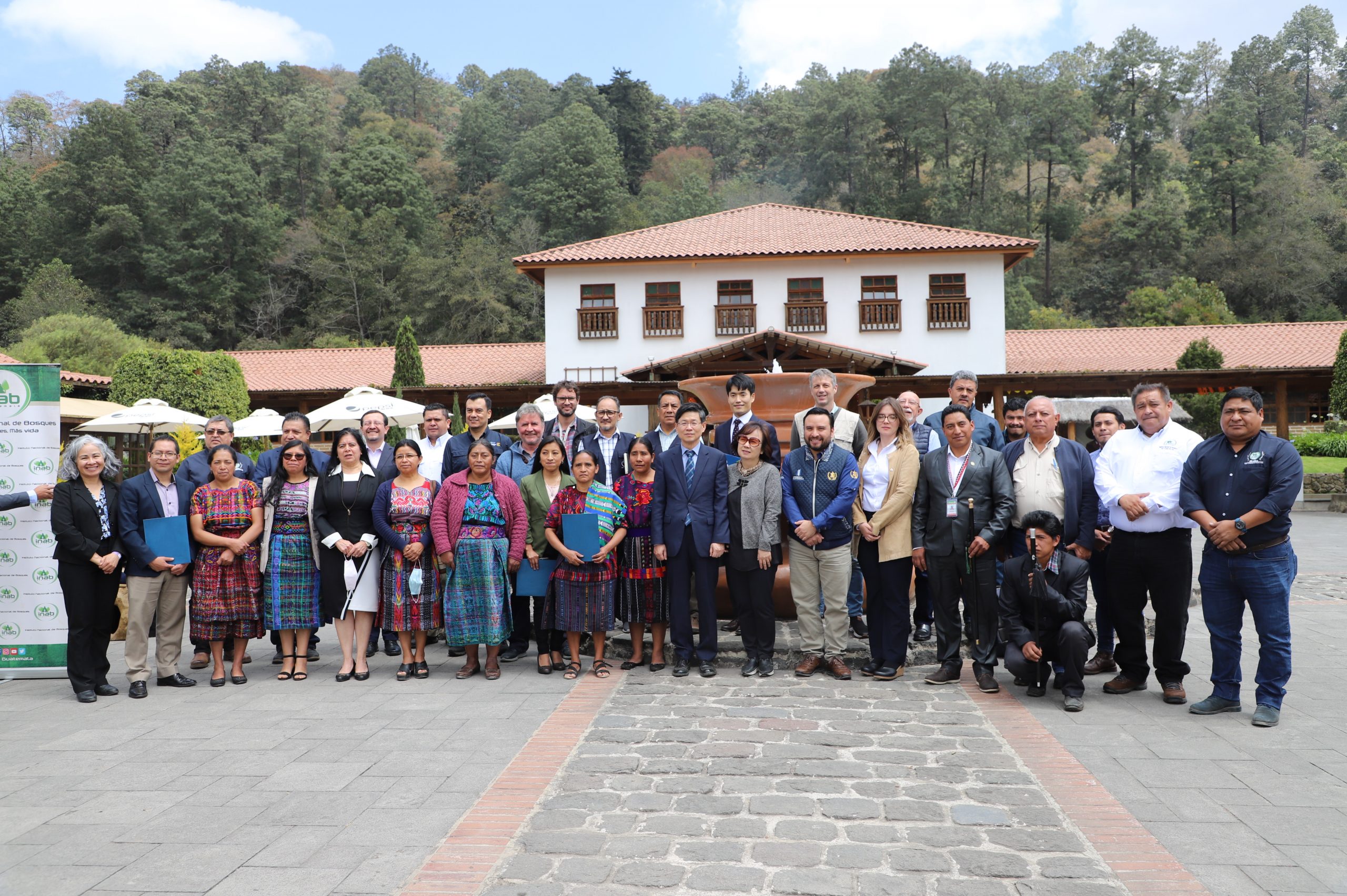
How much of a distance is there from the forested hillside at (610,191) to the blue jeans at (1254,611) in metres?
38.6

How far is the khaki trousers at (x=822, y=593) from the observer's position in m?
6.28

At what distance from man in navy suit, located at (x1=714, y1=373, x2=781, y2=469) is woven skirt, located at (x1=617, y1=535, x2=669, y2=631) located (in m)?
0.90

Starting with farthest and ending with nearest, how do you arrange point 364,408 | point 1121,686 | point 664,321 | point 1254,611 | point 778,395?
point 664,321 < point 364,408 < point 778,395 < point 1121,686 < point 1254,611

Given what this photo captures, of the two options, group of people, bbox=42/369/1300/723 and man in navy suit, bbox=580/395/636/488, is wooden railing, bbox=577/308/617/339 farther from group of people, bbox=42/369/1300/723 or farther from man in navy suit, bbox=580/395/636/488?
group of people, bbox=42/369/1300/723

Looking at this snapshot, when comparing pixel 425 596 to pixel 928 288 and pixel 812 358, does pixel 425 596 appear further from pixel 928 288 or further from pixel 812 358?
pixel 928 288

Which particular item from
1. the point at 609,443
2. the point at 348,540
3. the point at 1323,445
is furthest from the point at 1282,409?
the point at 348,540

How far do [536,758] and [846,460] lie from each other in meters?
2.88

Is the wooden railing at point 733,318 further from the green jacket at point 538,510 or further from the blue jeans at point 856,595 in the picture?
the green jacket at point 538,510

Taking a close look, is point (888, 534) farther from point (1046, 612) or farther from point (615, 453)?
point (615, 453)

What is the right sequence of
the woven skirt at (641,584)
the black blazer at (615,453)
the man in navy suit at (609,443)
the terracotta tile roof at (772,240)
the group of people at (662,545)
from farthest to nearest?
the terracotta tile roof at (772,240), the man in navy suit at (609,443), the black blazer at (615,453), the woven skirt at (641,584), the group of people at (662,545)

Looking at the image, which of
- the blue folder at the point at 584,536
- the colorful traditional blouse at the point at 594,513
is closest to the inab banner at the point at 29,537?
the colorful traditional blouse at the point at 594,513

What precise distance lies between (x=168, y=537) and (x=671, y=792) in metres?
4.20

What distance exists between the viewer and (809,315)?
26969mm

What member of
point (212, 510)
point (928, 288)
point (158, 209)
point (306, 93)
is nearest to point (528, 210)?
point (158, 209)
